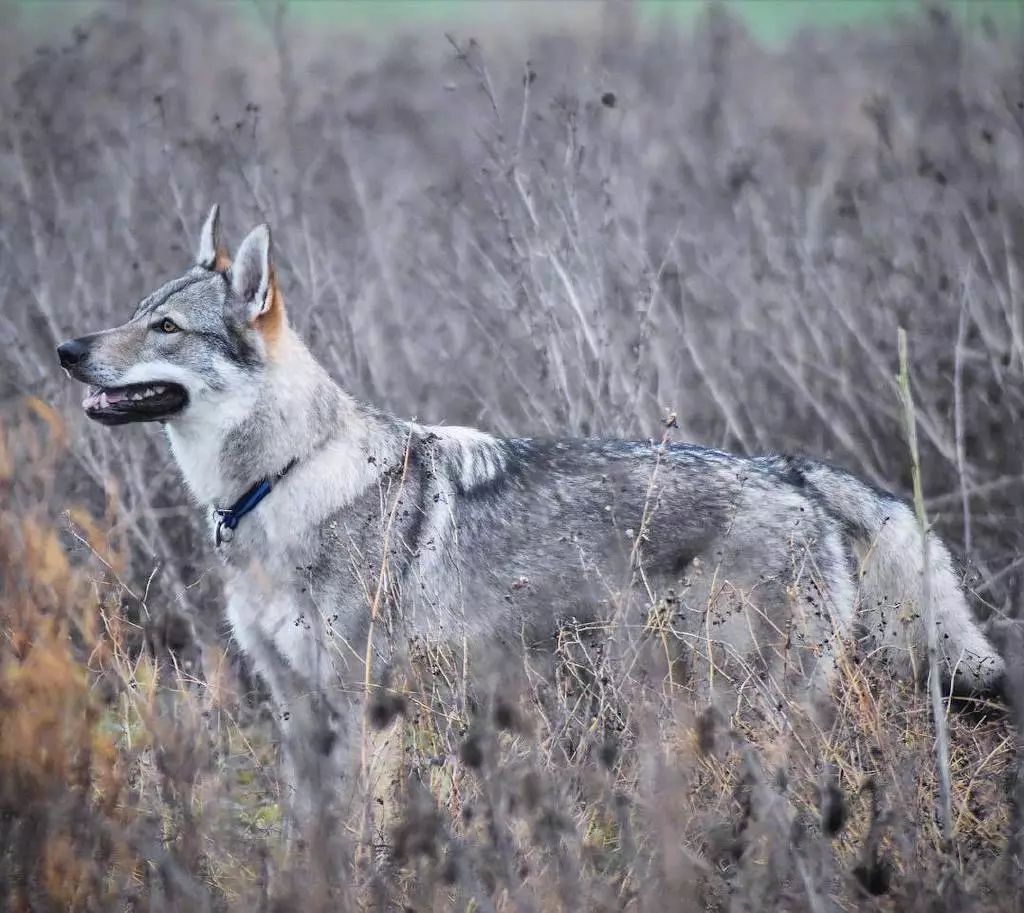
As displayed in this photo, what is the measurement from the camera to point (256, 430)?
398cm

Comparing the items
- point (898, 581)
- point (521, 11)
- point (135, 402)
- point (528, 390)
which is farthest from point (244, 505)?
point (521, 11)

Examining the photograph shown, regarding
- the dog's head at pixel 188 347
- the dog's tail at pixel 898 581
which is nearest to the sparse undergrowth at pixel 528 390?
the dog's tail at pixel 898 581

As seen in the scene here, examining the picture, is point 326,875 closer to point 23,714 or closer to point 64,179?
point 23,714

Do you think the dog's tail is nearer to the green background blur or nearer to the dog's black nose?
the dog's black nose

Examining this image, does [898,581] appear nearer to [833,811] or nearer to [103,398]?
[833,811]

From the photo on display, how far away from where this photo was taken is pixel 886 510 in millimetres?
4016

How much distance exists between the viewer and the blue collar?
13.0 feet

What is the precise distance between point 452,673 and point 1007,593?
7.75 ft

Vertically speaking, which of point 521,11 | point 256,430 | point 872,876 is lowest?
point 872,876

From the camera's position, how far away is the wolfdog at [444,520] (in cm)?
377

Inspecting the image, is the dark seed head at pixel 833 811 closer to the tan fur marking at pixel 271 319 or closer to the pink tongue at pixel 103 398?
the tan fur marking at pixel 271 319

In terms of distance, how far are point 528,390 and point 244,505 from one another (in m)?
2.01

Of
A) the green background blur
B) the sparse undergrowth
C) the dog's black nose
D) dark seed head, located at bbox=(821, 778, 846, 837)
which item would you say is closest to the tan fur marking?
the dog's black nose

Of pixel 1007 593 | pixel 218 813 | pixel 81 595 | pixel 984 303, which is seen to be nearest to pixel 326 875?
pixel 218 813
